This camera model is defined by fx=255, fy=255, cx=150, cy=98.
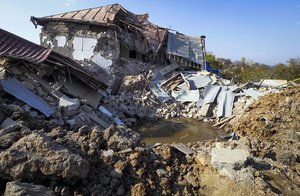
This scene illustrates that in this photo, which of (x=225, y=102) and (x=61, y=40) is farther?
(x=61, y=40)

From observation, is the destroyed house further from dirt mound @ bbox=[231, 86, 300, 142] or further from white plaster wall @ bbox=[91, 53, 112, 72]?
dirt mound @ bbox=[231, 86, 300, 142]

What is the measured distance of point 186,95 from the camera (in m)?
12.8

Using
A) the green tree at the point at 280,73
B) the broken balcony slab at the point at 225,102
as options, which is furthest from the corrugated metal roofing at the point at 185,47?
the green tree at the point at 280,73

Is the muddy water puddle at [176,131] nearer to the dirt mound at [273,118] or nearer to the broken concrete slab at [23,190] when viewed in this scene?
the dirt mound at [273,118]

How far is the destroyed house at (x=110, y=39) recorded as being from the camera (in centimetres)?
1446

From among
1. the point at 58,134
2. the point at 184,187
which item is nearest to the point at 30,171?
the point at 58,134

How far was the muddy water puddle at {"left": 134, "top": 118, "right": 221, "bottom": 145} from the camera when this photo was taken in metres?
8.65

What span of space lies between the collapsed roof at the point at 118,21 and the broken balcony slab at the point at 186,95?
159 inches

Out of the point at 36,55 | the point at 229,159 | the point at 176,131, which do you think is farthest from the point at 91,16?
the point at 229,159

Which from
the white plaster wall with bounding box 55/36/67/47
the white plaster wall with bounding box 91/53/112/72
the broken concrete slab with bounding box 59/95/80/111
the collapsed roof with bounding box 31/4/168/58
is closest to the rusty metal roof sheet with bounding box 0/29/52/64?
the broken concrete slab with bounding box 59/95/80/111

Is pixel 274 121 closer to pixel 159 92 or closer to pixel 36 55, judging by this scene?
pixel 159 92

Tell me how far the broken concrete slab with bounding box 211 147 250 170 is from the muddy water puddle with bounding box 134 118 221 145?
444 centimetres

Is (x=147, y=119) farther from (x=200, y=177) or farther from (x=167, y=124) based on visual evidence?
(x=200, y=177)

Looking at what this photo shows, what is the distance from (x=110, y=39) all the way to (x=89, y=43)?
1.26 meters
